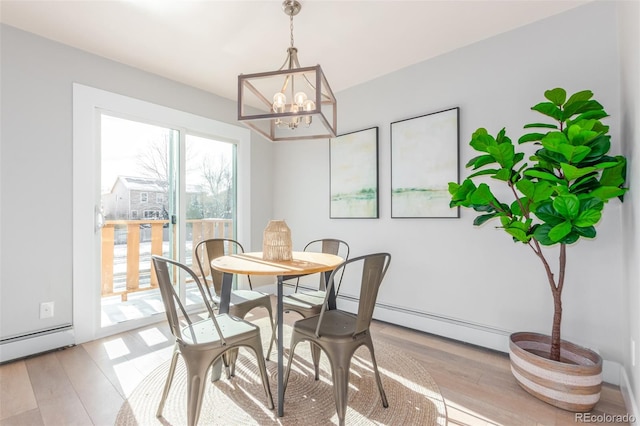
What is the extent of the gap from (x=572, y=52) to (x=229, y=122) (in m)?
3.33

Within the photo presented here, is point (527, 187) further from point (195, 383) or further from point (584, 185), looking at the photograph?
point (195, 383)

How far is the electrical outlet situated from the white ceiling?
7.09 feet

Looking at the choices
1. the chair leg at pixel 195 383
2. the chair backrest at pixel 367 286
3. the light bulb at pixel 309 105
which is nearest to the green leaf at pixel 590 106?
the chair backrest at pixel 367 286

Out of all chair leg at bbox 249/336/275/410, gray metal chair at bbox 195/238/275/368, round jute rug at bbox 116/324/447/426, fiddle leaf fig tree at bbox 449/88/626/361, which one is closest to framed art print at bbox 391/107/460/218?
fiddle leaf fig tree at bbox 449/88/626/361

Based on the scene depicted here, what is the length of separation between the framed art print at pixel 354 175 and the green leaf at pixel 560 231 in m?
1.67

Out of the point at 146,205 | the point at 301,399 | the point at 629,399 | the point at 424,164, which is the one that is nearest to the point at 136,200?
the point at 146,205

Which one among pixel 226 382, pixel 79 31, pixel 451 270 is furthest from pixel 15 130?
pixel 451 270

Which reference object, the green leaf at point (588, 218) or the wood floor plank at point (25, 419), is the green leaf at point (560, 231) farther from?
the wood floor plank at point (25, 419)

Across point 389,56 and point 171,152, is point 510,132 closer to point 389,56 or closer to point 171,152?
point 389,56

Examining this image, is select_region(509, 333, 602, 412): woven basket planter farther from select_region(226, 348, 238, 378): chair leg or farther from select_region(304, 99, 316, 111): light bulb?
A: select_region(304, 99, 316, 111): light bulb

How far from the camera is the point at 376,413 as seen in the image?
1.62 m

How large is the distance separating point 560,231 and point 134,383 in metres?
2.70

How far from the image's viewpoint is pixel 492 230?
7.82 feet

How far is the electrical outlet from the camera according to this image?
2346 millimetres
